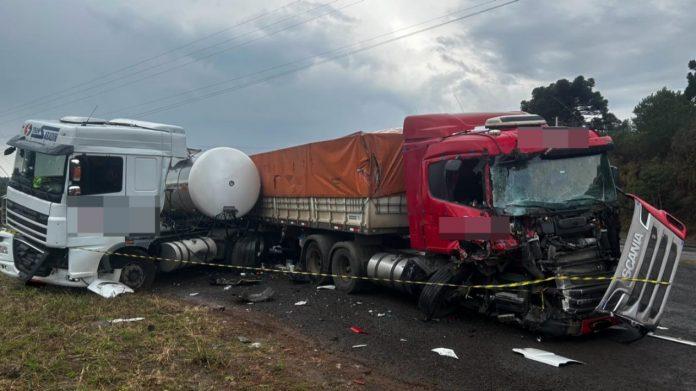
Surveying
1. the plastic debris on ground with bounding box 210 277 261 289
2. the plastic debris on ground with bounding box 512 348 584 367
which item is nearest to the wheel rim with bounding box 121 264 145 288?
the plastic debris on ground with bounding box 210 277 261 289

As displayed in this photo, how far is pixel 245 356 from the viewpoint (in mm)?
5676

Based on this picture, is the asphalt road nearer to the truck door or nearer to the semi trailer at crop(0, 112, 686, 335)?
the semi trailer at crop(0, 112, 686, 335)

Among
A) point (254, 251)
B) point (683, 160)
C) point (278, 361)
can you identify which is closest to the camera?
point (278, 361)

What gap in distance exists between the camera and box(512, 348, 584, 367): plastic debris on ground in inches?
220

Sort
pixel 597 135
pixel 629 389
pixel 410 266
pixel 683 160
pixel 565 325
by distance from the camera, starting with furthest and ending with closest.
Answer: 1. pixel 683 160
2. pixel 410 266
3. pixel 597 135
4. pixel 565 325
5. pixel 629 389

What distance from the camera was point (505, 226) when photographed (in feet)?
21.1

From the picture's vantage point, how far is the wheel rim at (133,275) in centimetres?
991

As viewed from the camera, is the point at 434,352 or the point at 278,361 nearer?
the point at 278,361

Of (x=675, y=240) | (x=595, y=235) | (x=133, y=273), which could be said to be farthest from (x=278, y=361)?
(x=133, y=273)

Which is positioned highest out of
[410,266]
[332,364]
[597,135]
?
[597,135]

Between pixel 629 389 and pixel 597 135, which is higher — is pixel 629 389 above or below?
below

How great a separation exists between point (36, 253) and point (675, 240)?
933cm

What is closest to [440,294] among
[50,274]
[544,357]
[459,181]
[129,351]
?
[459,181]

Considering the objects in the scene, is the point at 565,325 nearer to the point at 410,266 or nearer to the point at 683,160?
the point at 410,266
